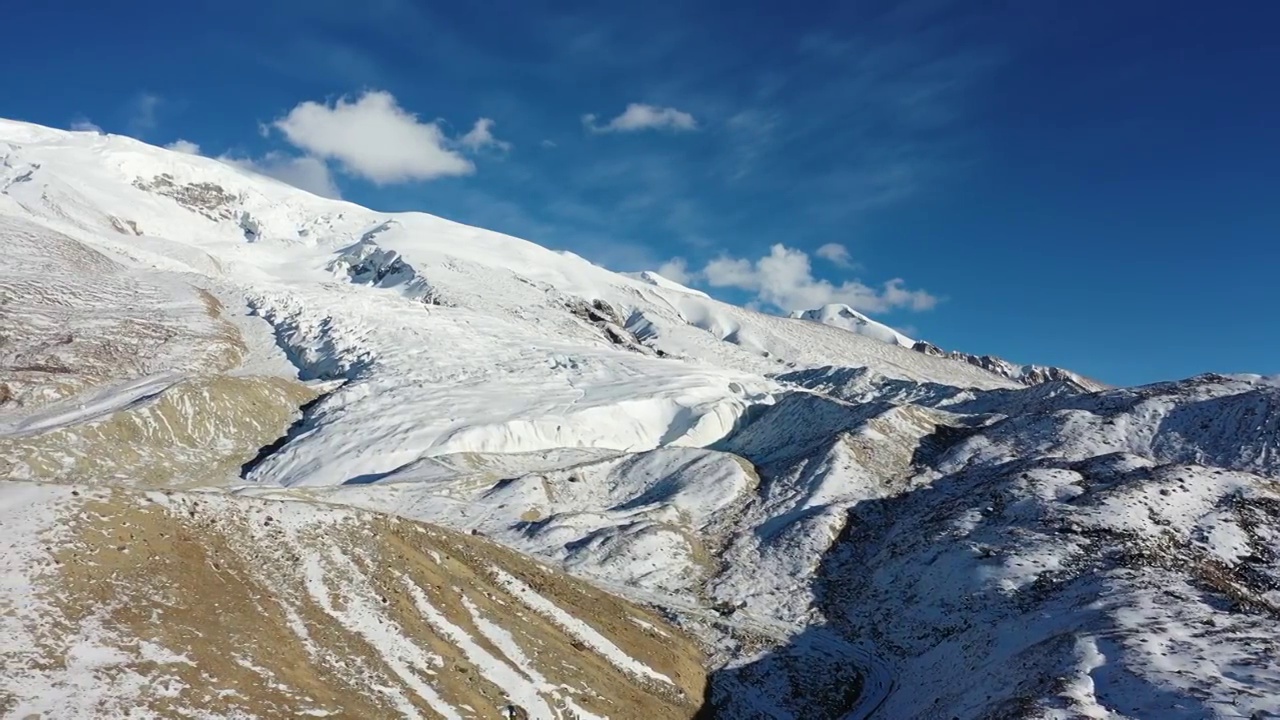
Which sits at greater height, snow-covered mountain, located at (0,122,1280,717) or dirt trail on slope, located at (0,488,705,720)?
snow-covered mountain, located at (0,122,1280,717)

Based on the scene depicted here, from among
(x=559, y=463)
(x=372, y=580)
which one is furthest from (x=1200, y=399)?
(x=372, y=580)

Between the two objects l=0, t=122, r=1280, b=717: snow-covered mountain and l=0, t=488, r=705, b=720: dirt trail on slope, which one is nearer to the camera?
l=0, t=488, r=705, b=720: dirt trail on slope

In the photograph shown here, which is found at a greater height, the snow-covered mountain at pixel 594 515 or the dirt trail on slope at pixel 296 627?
the snow-covered mountain at pixel 594 515

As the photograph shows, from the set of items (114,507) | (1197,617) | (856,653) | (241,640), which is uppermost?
(1197,617)

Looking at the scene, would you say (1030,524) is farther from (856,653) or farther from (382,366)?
(382,366)

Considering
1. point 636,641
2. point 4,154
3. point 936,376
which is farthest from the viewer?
point 4,154

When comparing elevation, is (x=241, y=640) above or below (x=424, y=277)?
below
